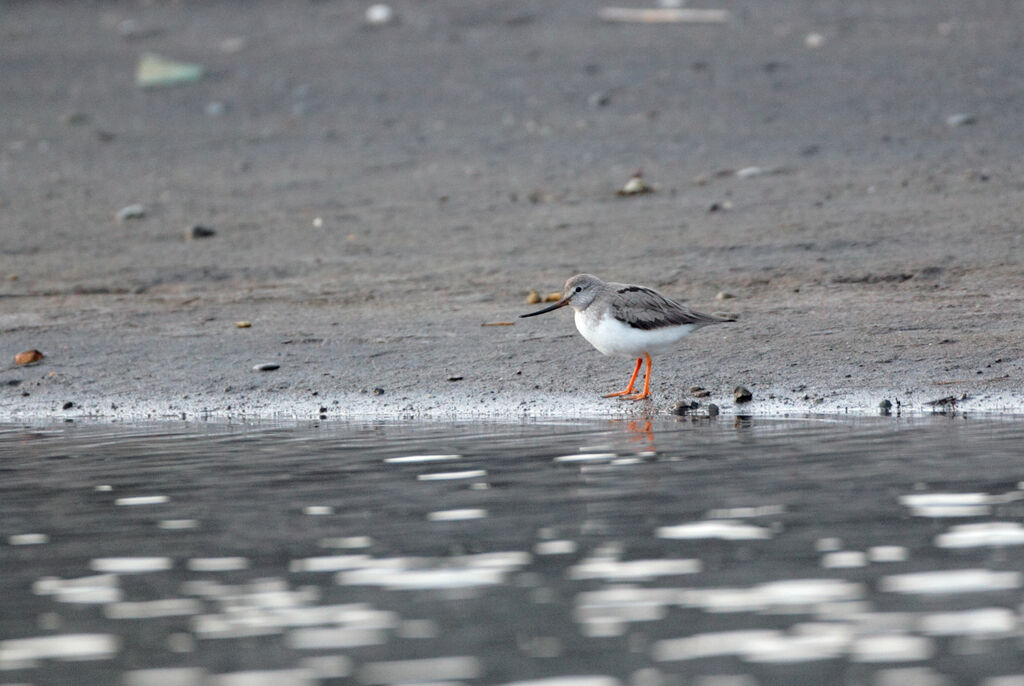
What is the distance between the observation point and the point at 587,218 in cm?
1357

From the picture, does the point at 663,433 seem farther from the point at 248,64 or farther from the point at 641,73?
the point at 248,64

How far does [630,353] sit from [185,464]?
2.87 meters

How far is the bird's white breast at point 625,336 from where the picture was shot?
905cm

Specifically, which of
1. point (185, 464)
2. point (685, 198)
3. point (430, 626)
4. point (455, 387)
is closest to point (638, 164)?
point (685, 198)

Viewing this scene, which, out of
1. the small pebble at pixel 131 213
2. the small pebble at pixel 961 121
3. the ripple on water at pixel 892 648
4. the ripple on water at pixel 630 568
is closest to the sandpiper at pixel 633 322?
the ripple on water at pixel 630 568

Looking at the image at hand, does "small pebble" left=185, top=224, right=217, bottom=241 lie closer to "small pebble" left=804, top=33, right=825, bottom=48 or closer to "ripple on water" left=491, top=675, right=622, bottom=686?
"small pebble" left=804, top=33, right=825, bottom=48

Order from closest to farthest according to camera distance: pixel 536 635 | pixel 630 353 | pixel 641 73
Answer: pixel 536 635, pixel 630 353, pixel 641 73

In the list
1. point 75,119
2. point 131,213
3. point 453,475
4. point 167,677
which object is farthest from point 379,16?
point 167,677

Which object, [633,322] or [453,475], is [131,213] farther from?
[453,475]

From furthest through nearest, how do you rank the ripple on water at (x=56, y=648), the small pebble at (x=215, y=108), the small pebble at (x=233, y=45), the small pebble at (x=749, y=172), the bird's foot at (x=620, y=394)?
1. the small pebble at (x=233, y=45)
2. the small pebble at (x=215, y=108)
3. the small pebble at (x=749, y=172)
4. the bird's foot at (x=620, y=394)
5. the ripple on water at (x=56, y=648)

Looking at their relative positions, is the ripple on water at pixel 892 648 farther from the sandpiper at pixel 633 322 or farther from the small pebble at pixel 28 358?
the small pebble at pixel 28 358

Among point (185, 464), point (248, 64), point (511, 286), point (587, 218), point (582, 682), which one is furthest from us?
point (248, 64)

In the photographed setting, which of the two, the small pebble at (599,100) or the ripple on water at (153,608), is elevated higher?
the small pebble at (599,100)

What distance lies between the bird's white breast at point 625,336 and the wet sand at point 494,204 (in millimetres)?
300
